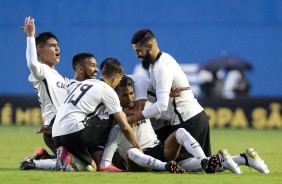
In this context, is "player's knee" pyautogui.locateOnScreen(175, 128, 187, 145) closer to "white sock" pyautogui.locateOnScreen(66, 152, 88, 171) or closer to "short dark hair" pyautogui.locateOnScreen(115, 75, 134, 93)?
"short dark hair" pyautogui.locateOnScreen(115, 75, 134, 93)

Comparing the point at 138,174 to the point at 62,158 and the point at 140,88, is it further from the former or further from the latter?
the point at 140,88

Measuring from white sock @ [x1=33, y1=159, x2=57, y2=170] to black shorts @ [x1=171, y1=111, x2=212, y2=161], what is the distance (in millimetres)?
1744

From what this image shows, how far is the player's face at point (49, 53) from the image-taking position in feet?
44.8

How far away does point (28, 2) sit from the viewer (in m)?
32.4

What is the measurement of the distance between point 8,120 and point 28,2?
5420 mm

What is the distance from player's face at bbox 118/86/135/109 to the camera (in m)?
12.5

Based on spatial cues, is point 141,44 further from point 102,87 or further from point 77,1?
point 77,1

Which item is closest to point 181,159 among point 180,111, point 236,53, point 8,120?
point 180,111

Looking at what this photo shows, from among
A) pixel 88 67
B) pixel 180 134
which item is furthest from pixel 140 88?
pixel 88 67

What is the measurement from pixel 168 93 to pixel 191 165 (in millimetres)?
1043

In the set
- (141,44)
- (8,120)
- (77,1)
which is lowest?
(8,120)

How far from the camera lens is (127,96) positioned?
12.5 m

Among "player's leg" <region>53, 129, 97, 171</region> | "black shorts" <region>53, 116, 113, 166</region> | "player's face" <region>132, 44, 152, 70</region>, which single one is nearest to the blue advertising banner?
"player's face" <region>132, 44, 152, 70</region>

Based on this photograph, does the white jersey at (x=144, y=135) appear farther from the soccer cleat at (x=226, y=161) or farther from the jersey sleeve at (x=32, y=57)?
the jersey sleeve at (x=32, y=57)
